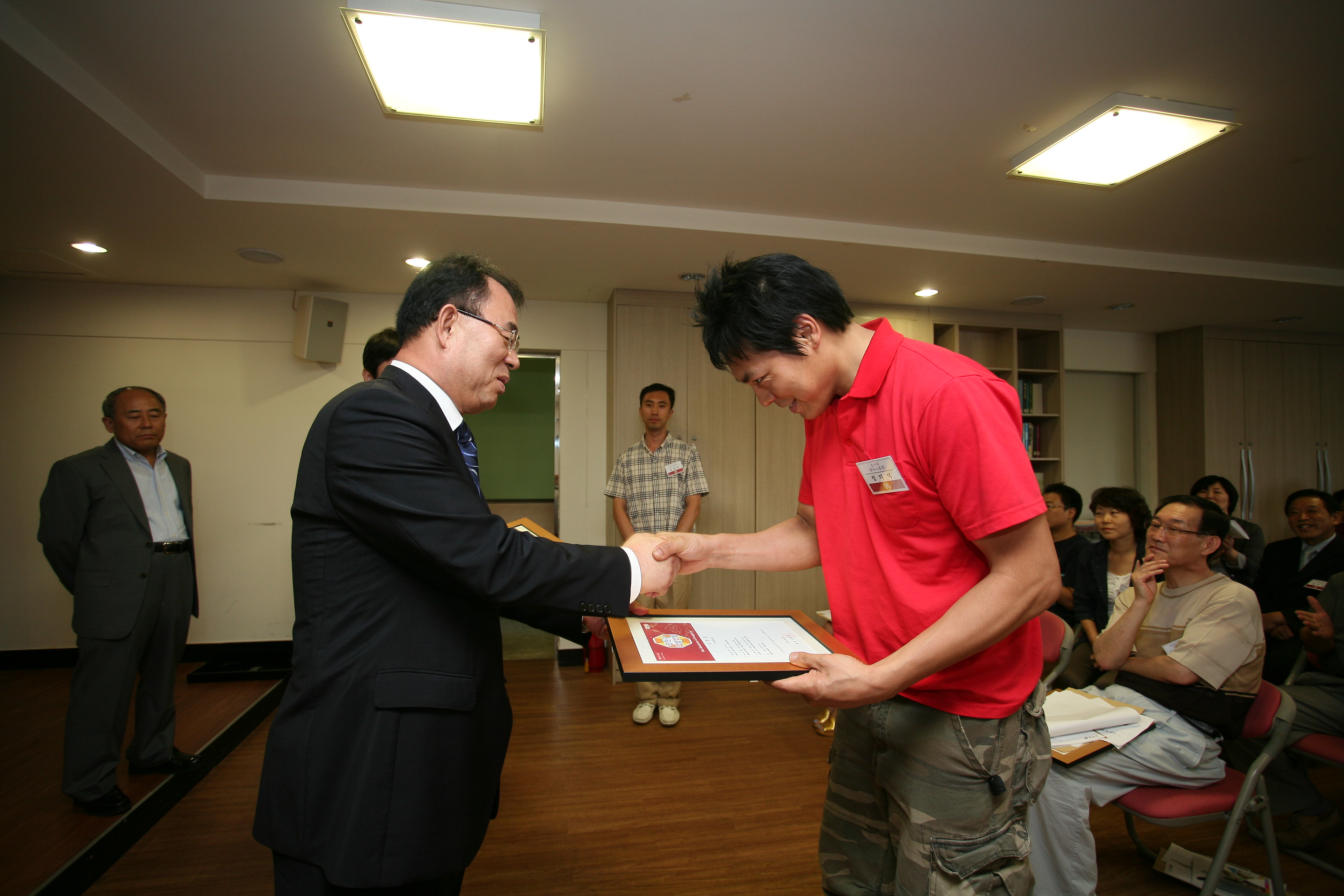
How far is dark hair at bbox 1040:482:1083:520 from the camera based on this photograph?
150 inches

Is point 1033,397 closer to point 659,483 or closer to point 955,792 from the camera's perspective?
point 659,483

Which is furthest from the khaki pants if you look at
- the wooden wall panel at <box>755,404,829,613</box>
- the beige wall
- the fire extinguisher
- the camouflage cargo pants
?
the camouflage cargo pants

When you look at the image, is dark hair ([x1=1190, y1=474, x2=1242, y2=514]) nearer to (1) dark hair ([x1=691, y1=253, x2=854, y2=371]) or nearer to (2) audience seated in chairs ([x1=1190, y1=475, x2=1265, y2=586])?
(2) audience seated in chairs ([x1=1190, y1=475, x2=1265, y2=586])

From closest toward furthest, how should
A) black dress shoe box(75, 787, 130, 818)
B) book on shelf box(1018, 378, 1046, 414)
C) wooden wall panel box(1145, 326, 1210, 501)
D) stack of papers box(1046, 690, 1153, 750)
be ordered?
1. stack of papers box(1046, 690, 1153, 750)
2. black dress shoe box(75, 787, 130, 818)
3. book on shelf box(1018, 378, 1046, 414)
4. wooden wall panel box(1145, 326, 1210, 501)

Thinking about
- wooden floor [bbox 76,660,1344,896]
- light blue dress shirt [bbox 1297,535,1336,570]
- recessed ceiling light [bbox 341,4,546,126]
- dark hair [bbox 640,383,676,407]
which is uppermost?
recessed ceiling light [bbox 341,4,546,126]

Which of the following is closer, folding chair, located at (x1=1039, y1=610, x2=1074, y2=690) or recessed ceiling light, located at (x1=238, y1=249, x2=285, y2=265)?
folding chair, located at (x1=1039, y1=610, x2=1074, y2=690)

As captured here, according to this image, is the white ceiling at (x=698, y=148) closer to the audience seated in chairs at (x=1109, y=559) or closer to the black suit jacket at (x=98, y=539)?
the black suit jacket at (x=98, y=539)

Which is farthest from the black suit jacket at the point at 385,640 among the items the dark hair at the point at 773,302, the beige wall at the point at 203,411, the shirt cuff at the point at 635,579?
the beige wall at the point at 203,411

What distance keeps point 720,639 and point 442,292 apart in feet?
2.98

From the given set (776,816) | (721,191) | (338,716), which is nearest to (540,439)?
(721,191)

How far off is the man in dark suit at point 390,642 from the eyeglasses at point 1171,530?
7.24 feet

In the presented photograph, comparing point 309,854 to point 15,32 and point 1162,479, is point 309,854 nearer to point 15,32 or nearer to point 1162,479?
point 15,32

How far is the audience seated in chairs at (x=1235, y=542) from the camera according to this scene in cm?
346

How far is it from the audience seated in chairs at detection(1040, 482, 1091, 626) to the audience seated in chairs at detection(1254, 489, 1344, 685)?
2.55 feet
